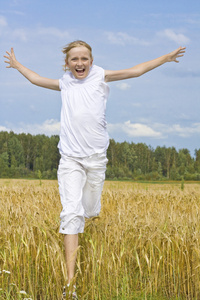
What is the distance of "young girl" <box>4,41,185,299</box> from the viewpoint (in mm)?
2871

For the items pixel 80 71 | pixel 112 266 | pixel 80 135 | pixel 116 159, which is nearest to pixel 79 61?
pixel 80 71

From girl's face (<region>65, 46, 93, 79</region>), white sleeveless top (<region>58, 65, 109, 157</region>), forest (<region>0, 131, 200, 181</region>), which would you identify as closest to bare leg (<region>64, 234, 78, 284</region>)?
white sleeveless top (<region>58, 65, 109, 157</region>)

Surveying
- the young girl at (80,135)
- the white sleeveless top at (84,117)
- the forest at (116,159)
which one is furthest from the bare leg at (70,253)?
the forest at (116,159)

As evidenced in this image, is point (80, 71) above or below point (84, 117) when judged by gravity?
above

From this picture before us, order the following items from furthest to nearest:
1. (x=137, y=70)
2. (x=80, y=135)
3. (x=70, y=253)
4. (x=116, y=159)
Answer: (x=116, y=159) < (x=137, y=70) < (x=80, y=135) < (x=70, y=253)

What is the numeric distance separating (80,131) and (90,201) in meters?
0.64

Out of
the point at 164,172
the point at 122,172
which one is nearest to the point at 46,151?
the point at 122,172

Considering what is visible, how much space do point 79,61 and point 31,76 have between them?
1.92 ft

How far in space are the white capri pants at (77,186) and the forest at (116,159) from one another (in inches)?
1521

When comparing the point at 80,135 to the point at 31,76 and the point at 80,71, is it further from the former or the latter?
the point at 31,76

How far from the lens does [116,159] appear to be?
48.1 metres

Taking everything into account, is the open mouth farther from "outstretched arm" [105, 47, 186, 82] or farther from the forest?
the forest

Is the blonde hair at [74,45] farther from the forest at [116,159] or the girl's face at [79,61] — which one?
the forest at [116,159]

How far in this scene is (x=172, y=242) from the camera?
3.20 meters
